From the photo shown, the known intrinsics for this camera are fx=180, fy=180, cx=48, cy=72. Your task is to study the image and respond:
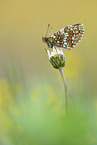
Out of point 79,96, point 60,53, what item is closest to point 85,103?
point 79,96

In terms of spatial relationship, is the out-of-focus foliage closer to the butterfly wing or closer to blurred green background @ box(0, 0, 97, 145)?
blurred green background @ box(0, 0, 97, 145)

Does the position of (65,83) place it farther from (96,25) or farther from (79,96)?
(96,25)

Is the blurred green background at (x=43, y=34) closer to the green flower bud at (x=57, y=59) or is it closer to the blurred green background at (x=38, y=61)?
the blurred green background at (x=38, y=61)

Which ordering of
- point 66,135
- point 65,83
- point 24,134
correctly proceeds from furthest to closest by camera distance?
point 65,83 < point 24,134 < point 66,135

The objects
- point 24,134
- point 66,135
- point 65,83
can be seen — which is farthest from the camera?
point 65,83

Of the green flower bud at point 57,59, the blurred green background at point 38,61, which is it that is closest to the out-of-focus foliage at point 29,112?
the blurred green background at point 38,61

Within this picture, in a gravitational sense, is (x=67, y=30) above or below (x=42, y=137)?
above

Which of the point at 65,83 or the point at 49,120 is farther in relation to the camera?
the point at 65,83

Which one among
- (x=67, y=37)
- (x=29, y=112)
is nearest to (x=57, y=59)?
(x=67, y=37)
